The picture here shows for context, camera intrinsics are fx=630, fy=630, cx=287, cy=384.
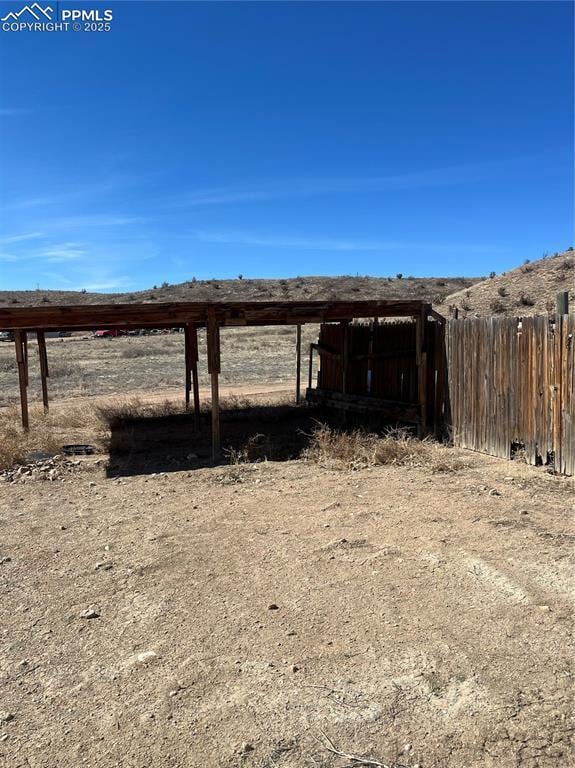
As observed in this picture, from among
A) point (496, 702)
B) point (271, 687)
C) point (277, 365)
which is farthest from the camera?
point (277, 365)

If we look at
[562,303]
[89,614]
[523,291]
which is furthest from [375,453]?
[523,291]

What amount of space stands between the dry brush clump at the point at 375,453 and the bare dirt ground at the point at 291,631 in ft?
4.71

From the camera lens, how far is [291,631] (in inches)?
154

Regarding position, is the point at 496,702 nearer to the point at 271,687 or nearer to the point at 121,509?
the point at 271,687

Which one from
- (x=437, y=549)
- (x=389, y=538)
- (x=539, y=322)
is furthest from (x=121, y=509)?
(x=539, y=322)

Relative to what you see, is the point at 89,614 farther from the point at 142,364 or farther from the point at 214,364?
the point at 142,364

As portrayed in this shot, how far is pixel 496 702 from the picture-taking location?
10.2ft

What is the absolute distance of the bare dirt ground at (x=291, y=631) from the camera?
293cm

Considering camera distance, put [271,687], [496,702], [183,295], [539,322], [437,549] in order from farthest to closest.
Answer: [183,295] < [539,322] < [437,549] < [271,687] < [496,702]

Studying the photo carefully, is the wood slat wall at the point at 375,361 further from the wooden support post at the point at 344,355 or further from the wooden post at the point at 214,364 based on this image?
the wooden post at the point at 214,364

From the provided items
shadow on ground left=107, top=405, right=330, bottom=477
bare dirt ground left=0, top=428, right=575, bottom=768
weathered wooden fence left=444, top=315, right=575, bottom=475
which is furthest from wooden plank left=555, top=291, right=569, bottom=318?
shadow on ground left=107, top=405, right=330, bottom=477

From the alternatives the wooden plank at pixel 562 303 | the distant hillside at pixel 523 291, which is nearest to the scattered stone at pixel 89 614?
the wooden plank at pixel 562 303

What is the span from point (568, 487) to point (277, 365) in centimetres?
2105

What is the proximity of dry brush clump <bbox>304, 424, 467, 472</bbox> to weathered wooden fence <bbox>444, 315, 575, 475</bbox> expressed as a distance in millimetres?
637
